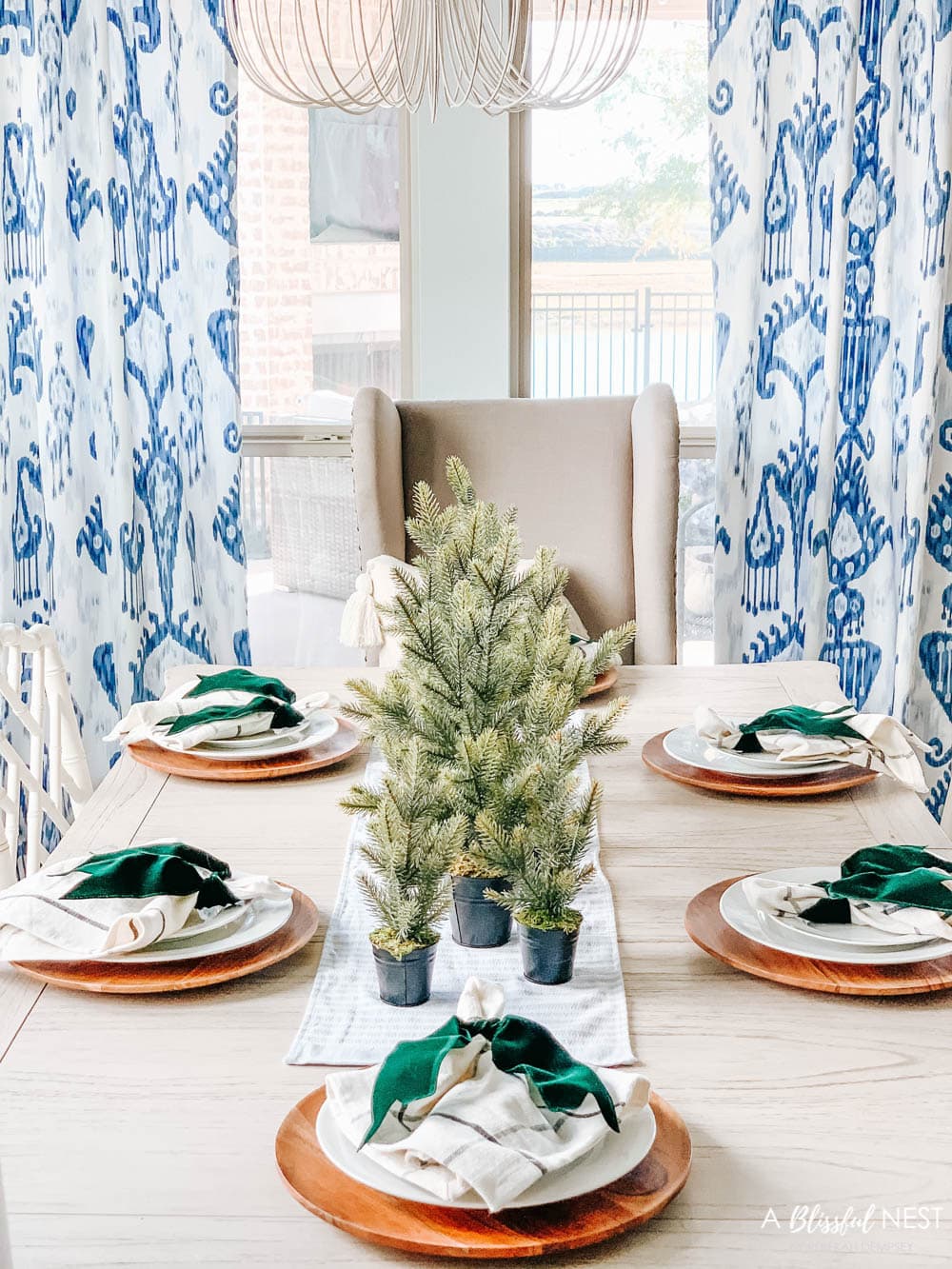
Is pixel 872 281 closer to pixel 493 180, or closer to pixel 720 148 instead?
pixel 720 148

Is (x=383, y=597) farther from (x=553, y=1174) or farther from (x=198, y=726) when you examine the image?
(x=553, y=1174)

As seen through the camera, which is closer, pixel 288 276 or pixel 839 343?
pixel 839 343

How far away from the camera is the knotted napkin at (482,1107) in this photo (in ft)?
2.49

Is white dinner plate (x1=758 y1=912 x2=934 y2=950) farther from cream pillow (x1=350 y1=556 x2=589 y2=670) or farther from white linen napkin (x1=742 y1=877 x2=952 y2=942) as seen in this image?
cream pillow (x1=350 y1=556 x2=589 y2=670)

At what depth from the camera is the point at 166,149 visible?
3.16 m

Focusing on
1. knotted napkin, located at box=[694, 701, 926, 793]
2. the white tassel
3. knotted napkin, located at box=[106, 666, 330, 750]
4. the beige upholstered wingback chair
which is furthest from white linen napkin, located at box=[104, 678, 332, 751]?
the beige upholstered wingback chair

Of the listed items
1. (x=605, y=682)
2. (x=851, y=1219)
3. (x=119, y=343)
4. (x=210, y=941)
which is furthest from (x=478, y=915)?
(x=119, y=343)

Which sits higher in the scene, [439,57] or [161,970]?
[439,57]

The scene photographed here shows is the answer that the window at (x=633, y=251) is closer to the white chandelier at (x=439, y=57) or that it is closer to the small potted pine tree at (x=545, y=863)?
the white chandelier at (x=439, y=57)

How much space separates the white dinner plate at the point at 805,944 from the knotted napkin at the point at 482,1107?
0.30 metres

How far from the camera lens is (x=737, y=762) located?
163 cm

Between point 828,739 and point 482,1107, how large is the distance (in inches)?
37.1

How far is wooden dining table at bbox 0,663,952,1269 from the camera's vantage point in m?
0.76

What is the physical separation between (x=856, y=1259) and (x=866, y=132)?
288 cm
